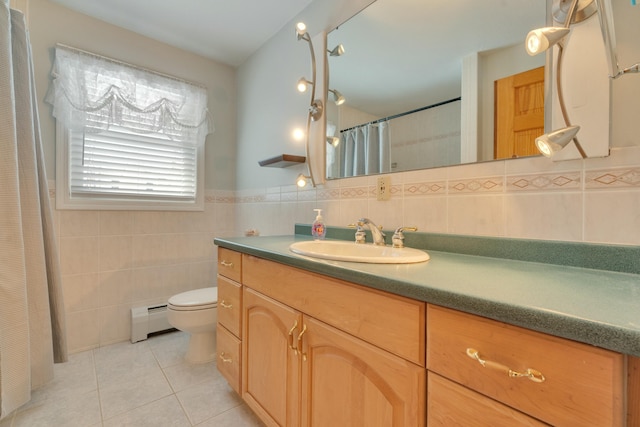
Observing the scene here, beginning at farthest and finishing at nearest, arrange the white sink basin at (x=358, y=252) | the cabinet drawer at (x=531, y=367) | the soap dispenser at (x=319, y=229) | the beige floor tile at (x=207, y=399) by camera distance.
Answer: the soap dispenser at (x=319, y=229), the beige floor tile at (x=207, y=399), the white sink basin at (x=358, y=252), the cabinet drawer at (x=531, y=367)

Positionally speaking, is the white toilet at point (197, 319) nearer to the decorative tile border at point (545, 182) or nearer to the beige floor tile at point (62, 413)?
the beige floor tile at point (62, 413)

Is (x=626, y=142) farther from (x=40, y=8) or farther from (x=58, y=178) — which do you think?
(x=40, y=8)

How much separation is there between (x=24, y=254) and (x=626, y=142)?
2.38m

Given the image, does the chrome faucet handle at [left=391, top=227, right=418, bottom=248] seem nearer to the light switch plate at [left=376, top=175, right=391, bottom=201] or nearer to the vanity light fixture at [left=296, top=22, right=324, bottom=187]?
the light switch plate at [left=376, top=175, right=391, bottom=201]

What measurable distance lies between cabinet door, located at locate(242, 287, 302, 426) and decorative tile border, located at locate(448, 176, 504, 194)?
0.78 m

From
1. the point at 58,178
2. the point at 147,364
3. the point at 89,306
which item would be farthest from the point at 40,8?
the point at 147,364

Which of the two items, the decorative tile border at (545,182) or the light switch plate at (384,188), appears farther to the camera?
the light switch plate at (384,188)

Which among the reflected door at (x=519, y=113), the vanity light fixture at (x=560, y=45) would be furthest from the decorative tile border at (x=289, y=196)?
the vanity light fixture at (x=560, y=45)

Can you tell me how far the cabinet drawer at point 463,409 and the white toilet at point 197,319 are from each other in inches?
58.6

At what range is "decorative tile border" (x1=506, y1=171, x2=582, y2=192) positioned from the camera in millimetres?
845

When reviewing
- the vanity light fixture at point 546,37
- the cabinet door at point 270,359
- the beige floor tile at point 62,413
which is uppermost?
the vanity light fixture at point 546,37

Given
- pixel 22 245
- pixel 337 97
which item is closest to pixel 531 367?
pixel 337 97

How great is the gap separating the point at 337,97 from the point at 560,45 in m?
1.01

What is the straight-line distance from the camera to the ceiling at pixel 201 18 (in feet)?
6.04
